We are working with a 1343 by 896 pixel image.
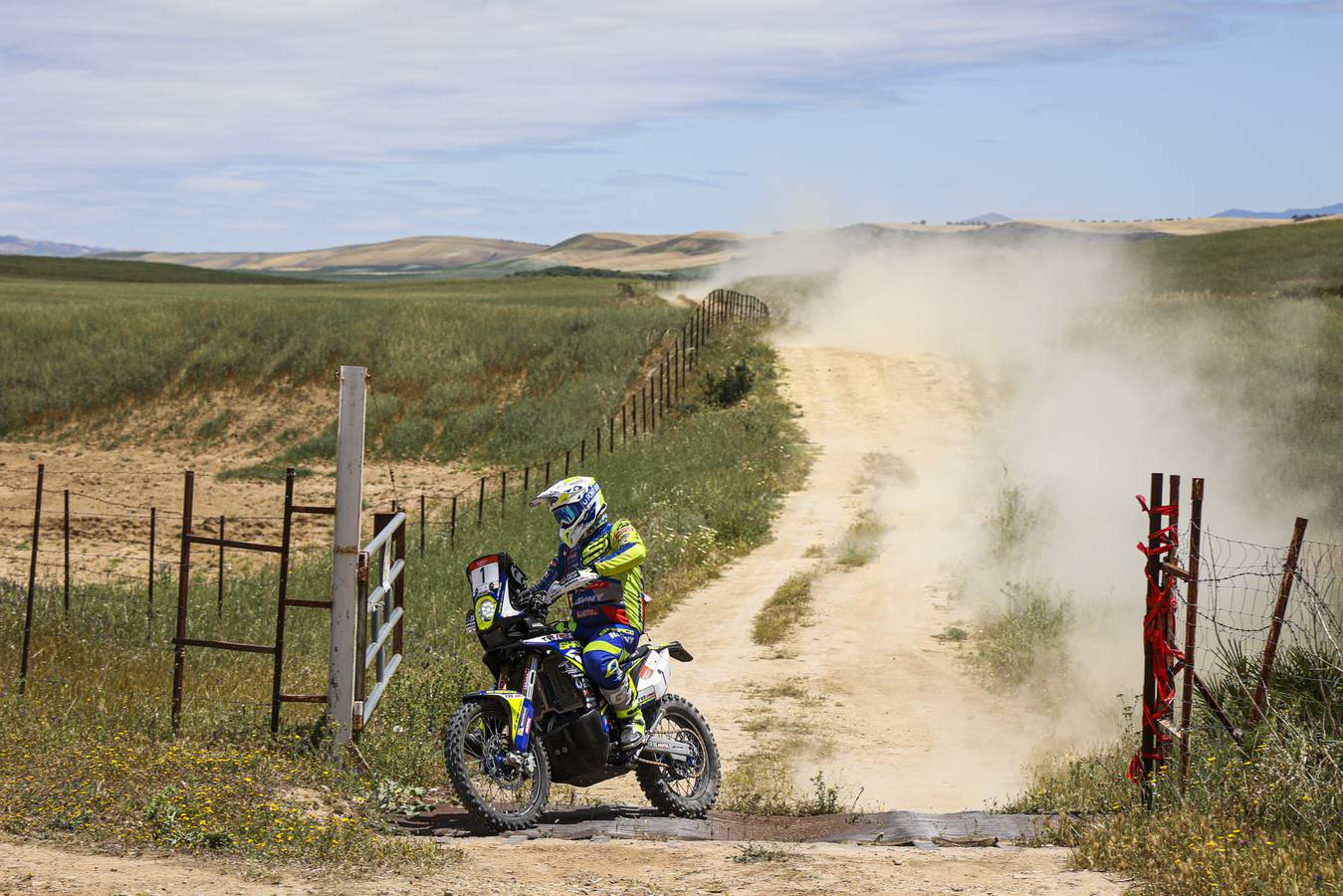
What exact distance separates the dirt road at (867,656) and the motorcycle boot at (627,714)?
2143 millimetres

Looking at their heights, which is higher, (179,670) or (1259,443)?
(1259,443)

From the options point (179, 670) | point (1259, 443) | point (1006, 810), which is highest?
point (1259, 443)

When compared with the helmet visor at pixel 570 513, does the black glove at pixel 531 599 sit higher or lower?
lower

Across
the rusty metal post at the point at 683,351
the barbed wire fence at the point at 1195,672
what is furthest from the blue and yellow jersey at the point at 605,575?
the rusty metal post at the point at 683,351

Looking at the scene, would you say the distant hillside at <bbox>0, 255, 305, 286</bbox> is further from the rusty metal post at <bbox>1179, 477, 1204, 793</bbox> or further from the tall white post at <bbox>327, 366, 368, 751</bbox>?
the rusty metal post at <bbox>1179, 477, 1204, 793</bbox>

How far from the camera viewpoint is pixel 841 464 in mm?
28266

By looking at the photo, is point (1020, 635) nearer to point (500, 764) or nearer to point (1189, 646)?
point (1189, 646)

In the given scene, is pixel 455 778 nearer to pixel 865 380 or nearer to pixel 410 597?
pixel 410 597

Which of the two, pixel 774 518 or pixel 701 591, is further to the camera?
pixel 774 518

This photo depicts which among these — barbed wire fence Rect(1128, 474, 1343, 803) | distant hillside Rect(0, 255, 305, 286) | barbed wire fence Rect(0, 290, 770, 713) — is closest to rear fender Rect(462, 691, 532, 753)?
barbed wire fence Rect(0, 290, 770, 713)

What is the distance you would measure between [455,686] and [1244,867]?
244 inches

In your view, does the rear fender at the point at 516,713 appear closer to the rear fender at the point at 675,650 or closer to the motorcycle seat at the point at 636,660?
the motorcycle seat at the point at 636,660

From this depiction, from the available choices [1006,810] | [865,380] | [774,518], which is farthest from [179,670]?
[865,380]

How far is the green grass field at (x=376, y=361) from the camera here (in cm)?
4103
